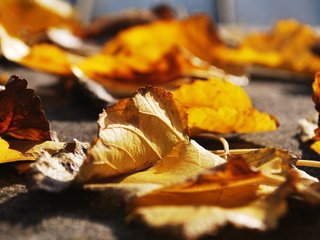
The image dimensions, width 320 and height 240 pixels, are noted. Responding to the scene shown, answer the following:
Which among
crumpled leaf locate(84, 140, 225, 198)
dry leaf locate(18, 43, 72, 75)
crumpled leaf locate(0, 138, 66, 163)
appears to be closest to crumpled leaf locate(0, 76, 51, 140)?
crumpled leaf locate(0, 138, 66, 163)

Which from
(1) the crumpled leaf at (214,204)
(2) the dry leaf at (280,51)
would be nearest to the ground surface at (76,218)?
(1) the crumpled leaf at (214,204)

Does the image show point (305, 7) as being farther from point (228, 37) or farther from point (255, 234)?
point (255, 234)

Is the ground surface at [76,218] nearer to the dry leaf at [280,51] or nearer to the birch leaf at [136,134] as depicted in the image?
the birch leaf at [136,134]

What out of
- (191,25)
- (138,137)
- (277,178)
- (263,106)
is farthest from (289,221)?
(191,25)

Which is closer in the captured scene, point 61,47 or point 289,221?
point 289,221

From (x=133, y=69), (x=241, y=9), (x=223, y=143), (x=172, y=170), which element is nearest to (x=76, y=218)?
(x=172, y=170)
